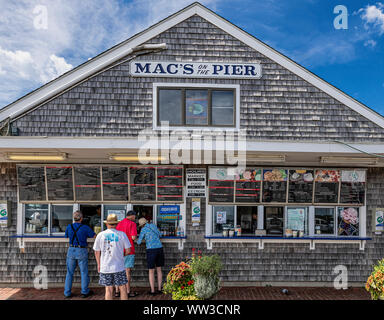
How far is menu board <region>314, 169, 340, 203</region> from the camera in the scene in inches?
294

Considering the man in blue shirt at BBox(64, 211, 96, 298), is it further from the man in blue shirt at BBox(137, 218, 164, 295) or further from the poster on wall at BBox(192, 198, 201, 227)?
the poster on wall at BBox(192, 198, 201, 227)

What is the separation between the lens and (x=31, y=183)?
727 centimetres

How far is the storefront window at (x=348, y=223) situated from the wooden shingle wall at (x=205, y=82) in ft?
6.30

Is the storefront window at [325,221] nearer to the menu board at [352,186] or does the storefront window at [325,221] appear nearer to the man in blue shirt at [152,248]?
the menu board at [352,186]

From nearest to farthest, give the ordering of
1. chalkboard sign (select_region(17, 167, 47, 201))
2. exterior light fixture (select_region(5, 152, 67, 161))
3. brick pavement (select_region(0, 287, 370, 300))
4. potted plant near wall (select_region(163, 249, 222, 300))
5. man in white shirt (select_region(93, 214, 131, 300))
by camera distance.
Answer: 1. potted plant near wall (select_region(163, 249, 222, 300))
2. man in white shirt (select_region(93, 214, 131, 300))
3. exterior light fixture (select_region(5, 152, 67, 161))
4. brick pavement (select_region(0, 287, 370, 300))
5. chalkboard sign (select_region(17, 167, 47, 201))

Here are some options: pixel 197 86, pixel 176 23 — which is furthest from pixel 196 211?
pixel 176 23

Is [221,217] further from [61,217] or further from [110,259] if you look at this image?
[61,217]

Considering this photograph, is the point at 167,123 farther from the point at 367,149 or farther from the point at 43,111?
the point at 367,149

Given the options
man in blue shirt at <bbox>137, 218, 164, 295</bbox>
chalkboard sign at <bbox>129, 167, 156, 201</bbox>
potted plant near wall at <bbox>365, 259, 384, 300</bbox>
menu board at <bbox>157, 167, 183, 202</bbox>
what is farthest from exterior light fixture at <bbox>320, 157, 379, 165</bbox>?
man in blue shirt at <bbox>137, 218, 164, 295</bbox>

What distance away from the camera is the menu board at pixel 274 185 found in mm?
7375

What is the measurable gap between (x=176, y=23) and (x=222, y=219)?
516 cm

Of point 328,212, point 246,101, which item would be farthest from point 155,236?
point 328,212

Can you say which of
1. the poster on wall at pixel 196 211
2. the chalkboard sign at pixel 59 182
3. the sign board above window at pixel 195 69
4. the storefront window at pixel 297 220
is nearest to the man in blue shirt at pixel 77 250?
the chalkboard sign at pixel 59 182

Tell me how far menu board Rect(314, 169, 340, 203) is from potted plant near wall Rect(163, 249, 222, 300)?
12.7 ft
